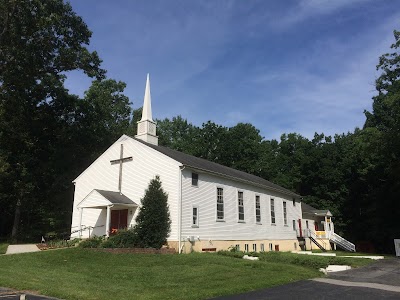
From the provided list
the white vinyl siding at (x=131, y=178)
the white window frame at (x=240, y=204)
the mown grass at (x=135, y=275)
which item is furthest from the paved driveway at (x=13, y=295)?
the white window frame at (x=240, y=204)

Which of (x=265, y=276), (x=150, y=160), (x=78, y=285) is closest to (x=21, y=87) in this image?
(x=150, y=160)

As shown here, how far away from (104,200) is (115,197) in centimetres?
82

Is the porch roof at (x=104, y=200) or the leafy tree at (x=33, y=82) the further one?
the leafy tree at (x=33, y=82)

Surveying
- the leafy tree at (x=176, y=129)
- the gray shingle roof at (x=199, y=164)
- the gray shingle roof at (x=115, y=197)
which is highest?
the leafy tree at (x=176, y=129)

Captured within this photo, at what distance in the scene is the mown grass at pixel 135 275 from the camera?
1058cm

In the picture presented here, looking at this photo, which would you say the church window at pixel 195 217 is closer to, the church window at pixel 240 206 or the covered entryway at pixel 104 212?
the covered entryway at pixel 104 212

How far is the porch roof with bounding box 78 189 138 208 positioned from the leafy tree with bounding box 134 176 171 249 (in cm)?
129

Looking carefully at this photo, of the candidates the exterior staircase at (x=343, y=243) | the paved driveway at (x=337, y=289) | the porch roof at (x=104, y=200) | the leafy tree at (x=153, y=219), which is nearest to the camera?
the paved driveway at (x=337, y=289)

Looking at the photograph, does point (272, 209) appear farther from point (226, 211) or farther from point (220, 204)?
point (220, 204)

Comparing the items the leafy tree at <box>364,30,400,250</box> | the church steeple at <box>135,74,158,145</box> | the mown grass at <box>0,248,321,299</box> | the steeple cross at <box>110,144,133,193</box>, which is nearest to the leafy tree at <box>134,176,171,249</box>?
the mown grass at <box>0,248,321,299</box>

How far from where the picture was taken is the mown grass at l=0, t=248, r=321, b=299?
1058cm

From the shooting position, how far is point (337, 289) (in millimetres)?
11359

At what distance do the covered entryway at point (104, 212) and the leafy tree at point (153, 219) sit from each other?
164cm

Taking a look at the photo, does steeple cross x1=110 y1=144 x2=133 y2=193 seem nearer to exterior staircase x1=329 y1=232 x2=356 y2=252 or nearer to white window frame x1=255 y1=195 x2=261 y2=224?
white window frame x1=255 y1=195 x2=261 y2=224
